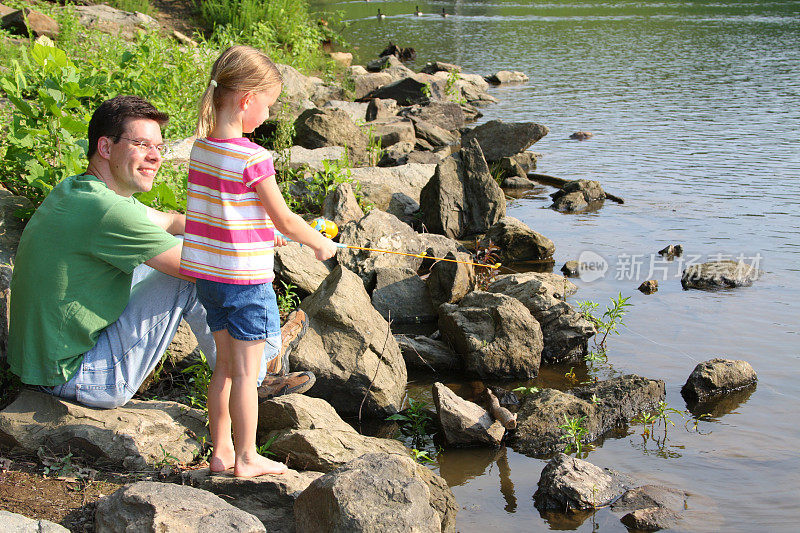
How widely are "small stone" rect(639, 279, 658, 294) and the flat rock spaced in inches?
163

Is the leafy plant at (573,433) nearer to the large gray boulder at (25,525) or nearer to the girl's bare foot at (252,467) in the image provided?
the girl's bare foot at (252,467)

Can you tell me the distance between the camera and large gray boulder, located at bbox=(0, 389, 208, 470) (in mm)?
3328

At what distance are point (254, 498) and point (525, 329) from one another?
8.94ft

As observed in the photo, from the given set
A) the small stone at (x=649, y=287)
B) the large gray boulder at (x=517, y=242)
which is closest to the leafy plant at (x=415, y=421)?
the small stone at (x=649, y=287)

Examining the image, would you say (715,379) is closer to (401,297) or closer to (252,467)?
(401,297)

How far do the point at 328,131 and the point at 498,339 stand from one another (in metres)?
5.18

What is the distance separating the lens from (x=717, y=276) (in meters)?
7.23

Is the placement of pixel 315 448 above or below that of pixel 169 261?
below

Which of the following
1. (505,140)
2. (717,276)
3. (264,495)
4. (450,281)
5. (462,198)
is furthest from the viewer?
(505,140)

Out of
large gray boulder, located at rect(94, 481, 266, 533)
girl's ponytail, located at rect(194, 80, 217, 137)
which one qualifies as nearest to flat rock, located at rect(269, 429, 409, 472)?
Result: large gray boulder, located at rect(94, 481, 266, 533)

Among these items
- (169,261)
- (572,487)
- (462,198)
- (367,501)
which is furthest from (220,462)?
(462,198)

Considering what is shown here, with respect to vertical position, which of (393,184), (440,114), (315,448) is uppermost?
(315,448)

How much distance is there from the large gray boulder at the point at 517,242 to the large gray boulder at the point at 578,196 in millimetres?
2156

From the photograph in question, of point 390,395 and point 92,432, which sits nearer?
point 92,432
